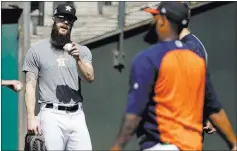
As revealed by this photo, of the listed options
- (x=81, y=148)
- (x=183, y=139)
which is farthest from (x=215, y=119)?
(x=81, y=148)

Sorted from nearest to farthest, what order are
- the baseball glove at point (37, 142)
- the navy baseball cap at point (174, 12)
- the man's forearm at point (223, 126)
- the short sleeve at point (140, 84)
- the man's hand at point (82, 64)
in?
the short sleeve at point (140, 84)
the navy baseball cap at point (174, 12)
the man's forearm at point (223, 126)
the man's hand at point (82, 64)
the baseball glove at point (37, 142)

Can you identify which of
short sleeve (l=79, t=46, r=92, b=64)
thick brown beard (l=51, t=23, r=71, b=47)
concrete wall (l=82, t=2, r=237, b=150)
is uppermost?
thick brown beard (l=51, t=23, r=71, b=47)

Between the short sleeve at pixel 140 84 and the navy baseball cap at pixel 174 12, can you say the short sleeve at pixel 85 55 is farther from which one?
the short sleeve at pixel 140 84

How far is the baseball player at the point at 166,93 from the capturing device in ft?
17.3

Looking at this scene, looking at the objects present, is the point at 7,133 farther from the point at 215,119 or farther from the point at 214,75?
the point at 215,119

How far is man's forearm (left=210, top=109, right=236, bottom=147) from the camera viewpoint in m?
5.58

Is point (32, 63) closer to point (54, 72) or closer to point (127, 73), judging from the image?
point (54, 72)

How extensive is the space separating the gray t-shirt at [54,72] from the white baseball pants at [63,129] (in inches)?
4.6

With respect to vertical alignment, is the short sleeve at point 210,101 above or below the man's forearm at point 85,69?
above

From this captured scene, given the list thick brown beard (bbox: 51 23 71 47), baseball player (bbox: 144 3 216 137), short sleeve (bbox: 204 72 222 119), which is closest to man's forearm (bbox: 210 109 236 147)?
short sleeve (bbox: 204 72 222 119)

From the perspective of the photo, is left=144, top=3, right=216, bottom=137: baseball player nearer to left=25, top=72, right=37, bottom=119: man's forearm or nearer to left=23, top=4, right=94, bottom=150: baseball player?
left=23, top=4, right=94, bottom=150: baseball player

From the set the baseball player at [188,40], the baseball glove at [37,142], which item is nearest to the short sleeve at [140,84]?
the baseball player at [188,40]

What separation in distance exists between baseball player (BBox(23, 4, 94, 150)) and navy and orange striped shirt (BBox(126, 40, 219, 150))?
2.25 metres

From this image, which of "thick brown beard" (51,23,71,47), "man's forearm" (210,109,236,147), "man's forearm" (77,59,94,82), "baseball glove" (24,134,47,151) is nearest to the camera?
"man's forearm" (210,109,236,147)
